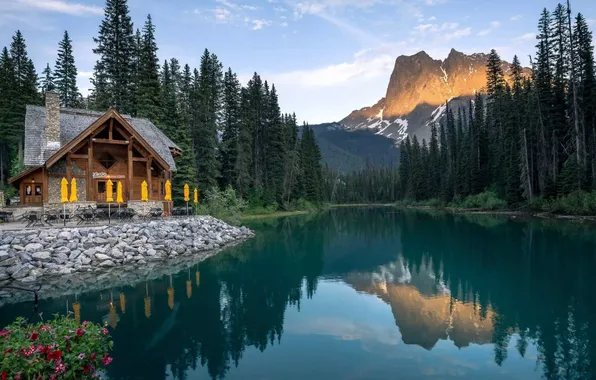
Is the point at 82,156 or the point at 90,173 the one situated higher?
the point at 82,156

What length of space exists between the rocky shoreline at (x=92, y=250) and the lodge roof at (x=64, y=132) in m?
7.24

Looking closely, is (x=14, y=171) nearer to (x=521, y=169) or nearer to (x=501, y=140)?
(x=521, y=169)

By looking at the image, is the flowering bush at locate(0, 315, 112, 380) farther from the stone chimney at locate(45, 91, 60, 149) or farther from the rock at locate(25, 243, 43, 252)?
the stone chimney at locate(45, 91, 60, 149)

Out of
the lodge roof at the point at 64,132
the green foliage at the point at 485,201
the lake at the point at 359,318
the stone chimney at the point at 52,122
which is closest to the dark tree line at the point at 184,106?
the lodge roof at the point at 64,132

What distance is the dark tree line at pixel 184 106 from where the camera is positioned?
120 ft

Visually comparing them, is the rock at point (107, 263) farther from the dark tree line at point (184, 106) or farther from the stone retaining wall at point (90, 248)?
the dark tree line at point (184, 106)

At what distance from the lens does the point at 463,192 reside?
205 ft

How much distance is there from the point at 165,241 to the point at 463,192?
2133 inches

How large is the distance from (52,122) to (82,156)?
3271 millimetres

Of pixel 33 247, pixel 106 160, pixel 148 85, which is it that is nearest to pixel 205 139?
pixel 148 85

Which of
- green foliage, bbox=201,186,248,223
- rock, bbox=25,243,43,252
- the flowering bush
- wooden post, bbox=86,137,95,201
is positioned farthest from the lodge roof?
the flowering bush

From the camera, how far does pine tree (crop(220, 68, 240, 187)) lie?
48031mm

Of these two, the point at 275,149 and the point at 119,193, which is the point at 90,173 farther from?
→ the point at 275,149

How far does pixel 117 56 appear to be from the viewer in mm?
37000
